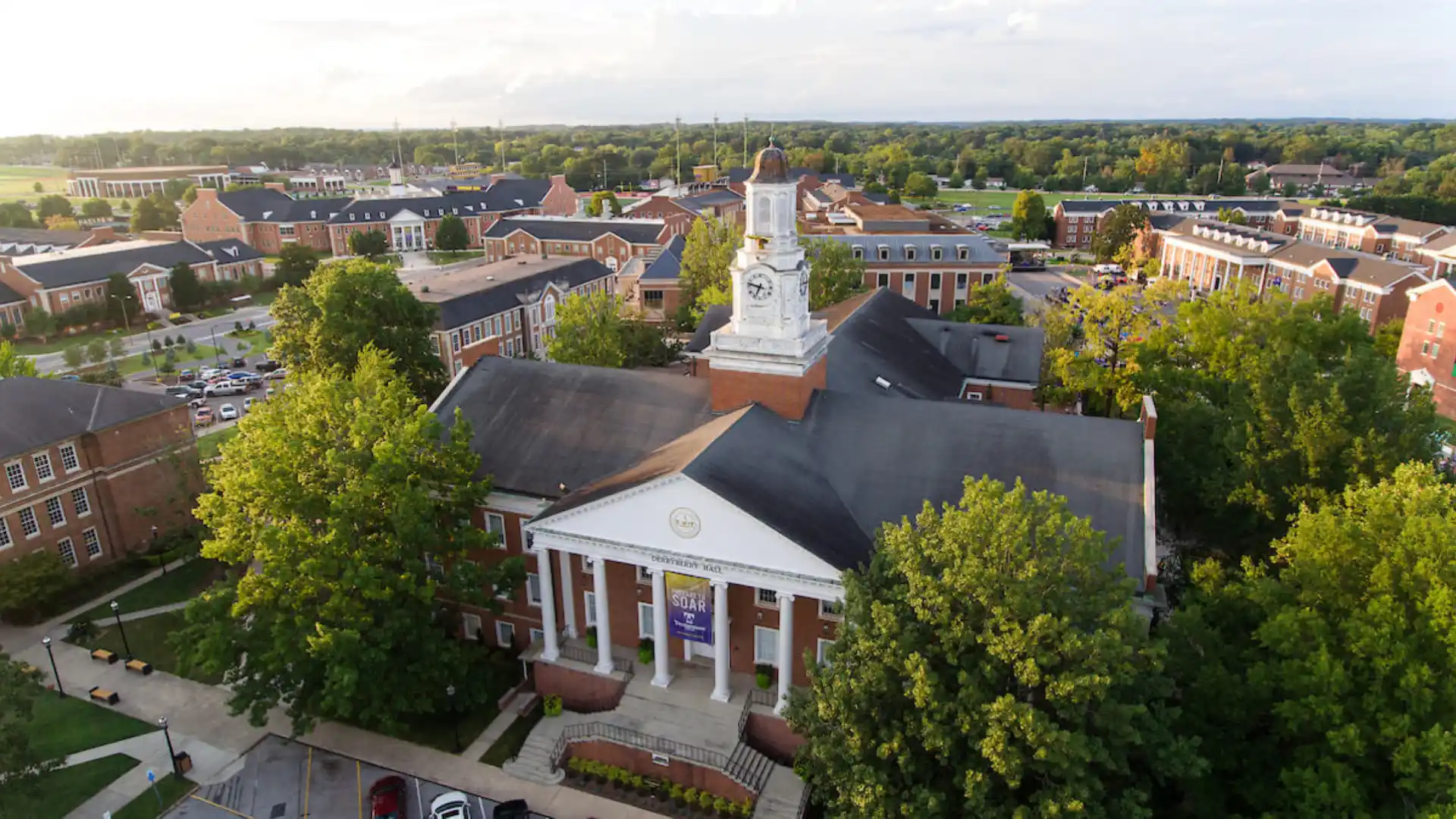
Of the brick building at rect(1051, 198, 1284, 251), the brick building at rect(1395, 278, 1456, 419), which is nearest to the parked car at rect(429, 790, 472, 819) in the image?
the brick building at rect(1395, 278, 1456, 419)

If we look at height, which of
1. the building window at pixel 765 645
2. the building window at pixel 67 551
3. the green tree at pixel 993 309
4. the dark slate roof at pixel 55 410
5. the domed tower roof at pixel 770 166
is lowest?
the building window at pixel 67 551

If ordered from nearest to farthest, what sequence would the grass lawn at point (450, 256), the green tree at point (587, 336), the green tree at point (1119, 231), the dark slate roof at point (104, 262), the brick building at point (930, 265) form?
the green tree at point (587, 336) < the brick building at point (930, 265) < the dark slate roof at point (104, 262) < the green tree at point (1119, 231) < the grass lawn at point (450, 256)

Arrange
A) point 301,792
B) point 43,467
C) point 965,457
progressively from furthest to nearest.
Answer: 1. point 43,467
2. point 965,457
3. point 301,792

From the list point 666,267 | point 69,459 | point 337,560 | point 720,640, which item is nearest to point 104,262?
point 666,267

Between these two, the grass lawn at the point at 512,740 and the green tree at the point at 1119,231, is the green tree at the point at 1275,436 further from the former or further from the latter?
the green tree at the point at 1119,231

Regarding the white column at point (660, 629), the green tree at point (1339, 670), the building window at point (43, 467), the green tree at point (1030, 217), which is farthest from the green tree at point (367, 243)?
the green tree at point (1339, 670)

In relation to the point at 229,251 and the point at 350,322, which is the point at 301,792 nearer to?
the point at 350,322
